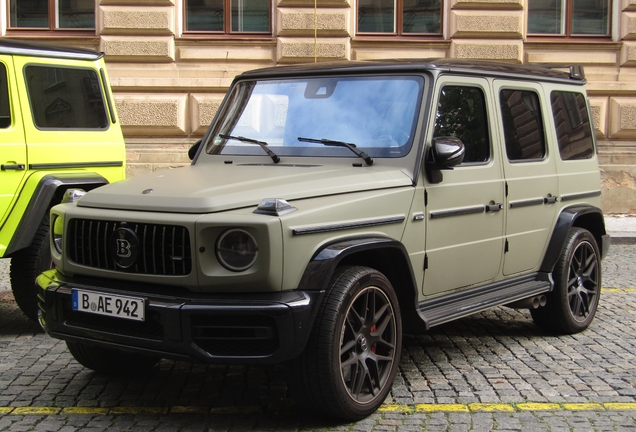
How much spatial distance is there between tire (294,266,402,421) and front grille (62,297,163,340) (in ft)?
2.23

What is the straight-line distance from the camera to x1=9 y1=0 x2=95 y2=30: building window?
579 inches

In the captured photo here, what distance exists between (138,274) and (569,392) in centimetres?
242

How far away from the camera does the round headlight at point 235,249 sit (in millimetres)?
4281

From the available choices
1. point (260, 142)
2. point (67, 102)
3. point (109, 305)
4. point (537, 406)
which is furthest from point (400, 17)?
point (109, 305)

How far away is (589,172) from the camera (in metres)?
7.04

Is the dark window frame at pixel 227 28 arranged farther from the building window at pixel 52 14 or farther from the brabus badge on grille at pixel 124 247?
the brabus badge on grille at pixel 124 247

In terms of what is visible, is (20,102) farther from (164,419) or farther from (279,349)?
(279,349)

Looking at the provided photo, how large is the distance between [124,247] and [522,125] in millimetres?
2968

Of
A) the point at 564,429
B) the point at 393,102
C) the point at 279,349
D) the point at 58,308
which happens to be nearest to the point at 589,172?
the point at 393,102

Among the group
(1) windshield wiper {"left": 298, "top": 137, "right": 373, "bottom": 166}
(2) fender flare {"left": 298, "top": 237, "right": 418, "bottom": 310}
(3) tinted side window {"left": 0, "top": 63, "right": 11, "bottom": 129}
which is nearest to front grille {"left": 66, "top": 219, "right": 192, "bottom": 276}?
(2) fender flare {"left": 298, "top": 237, "right": 418, "bottom": 310}

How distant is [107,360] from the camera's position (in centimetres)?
541

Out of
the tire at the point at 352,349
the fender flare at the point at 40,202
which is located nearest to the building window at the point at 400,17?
the fender flare at the point at 40,202

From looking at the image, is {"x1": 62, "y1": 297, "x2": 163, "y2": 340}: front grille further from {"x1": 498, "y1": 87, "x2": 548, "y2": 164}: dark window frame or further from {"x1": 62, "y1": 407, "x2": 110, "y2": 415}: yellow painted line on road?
{"x1": 498, "y1": 87, "x2": 548, "y2": 164}: dark window frame

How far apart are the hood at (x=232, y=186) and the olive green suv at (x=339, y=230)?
1 centimetres
